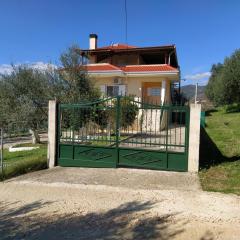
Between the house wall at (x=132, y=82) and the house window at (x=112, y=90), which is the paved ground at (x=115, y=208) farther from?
the house wall at (x=132, y=82)

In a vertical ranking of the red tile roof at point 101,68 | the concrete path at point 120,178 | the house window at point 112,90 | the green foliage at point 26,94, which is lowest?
the concrete path at point 120,178

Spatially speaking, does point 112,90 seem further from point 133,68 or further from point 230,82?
point 230,82

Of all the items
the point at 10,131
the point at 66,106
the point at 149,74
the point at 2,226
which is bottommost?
the point at 2,226

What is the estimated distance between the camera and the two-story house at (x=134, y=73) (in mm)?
23719

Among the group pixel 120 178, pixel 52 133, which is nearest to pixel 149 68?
pixel 52 133

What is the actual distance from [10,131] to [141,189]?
10.4m

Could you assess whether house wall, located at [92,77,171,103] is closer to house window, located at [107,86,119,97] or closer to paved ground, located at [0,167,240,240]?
house window, located at [107,86,119,97]

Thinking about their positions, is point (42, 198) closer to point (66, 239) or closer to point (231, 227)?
point (66, 239)

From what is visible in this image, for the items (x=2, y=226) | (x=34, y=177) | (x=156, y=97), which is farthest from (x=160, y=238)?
(x=156, y=97)

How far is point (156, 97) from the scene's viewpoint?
2553cm

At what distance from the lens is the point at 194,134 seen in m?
9.41

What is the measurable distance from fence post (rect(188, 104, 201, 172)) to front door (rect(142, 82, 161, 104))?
1606 cm

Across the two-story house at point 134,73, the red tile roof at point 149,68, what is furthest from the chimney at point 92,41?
the red tile roof at point 149,68

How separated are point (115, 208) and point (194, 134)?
3.83m
